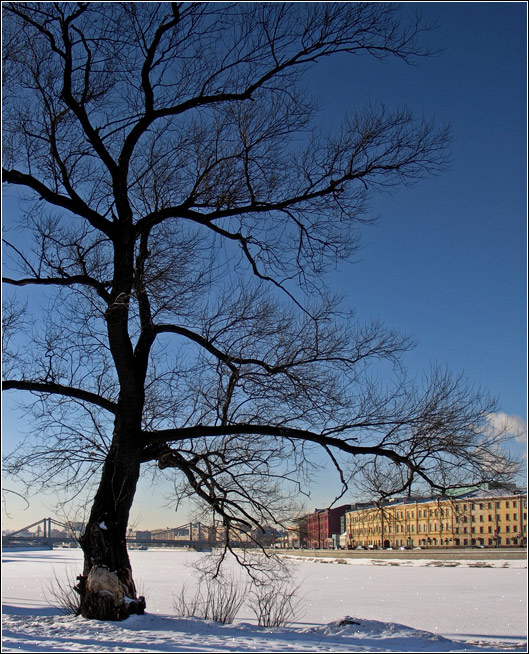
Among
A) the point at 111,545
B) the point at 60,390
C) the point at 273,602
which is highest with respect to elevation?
the point at 60,390

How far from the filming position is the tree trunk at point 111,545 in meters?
9.22

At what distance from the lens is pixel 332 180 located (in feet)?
33.9

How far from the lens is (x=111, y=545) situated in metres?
9.55

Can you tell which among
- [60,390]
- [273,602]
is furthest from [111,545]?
[273,602]

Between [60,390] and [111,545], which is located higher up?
[60,390]

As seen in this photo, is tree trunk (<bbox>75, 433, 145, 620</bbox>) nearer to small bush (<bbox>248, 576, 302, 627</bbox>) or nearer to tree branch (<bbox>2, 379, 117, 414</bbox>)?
tree branch (<bbox>2, 379, 117, 414</bbox>)

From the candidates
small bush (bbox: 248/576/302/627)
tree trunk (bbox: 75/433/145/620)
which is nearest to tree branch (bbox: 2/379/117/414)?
tree trunk (bbox: 75/433/145/620)

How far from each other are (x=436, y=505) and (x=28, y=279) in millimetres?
7029

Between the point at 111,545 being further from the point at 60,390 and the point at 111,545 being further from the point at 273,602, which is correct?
the point at 273,602

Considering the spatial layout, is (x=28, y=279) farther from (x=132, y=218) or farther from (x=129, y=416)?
(x=129, y=416)

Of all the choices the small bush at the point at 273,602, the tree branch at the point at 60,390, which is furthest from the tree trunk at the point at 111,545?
the small bush at the point at 273,602

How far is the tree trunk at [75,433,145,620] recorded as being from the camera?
9219 mm

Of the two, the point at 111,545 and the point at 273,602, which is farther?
the point at 273,602

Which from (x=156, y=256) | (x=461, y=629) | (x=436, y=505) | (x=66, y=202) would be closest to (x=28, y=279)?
(x=66, y=202)
